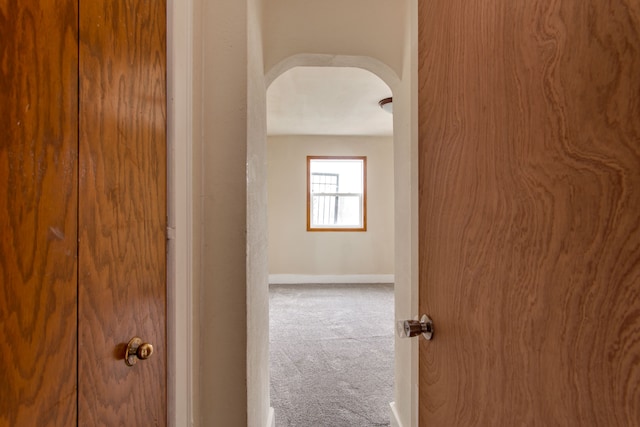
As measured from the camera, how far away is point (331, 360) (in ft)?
9.07

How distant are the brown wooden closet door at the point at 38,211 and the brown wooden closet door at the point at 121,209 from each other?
29 mm

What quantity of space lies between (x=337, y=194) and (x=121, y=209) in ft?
16.3

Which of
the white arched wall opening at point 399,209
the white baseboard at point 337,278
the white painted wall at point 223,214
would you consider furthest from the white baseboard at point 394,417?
the white baseboard at point 337,278

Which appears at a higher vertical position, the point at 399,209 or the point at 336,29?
the point at 336,29

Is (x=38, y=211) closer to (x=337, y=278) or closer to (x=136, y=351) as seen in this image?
(x=136, y=351)

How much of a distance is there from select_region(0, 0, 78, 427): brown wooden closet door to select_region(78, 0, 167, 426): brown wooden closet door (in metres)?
0.03

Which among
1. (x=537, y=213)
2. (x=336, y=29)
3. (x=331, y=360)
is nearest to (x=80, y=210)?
(x=537, y=213)

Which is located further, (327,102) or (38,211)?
(327,102)

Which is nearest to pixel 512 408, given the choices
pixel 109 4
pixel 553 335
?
pixel 553 335

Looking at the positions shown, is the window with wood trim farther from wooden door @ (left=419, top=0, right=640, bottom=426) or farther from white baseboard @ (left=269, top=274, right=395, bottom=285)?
wooden door @ (left=419, top=0, right=640, bottom=426)

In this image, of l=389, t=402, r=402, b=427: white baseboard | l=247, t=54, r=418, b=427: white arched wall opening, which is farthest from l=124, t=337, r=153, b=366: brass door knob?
l=389, t=402, r=402, b=427: white baseboard

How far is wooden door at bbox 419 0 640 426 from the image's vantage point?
365mm

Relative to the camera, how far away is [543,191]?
1.55 ft

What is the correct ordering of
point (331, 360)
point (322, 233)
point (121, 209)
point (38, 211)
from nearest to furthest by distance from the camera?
point (38, 211) → point (121, 209) → point (331, 360) → point (322, 233)
